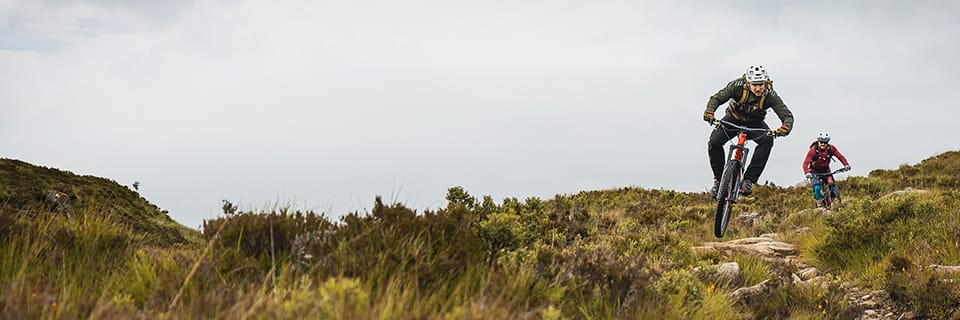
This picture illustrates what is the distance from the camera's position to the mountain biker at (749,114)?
1105 centimetres

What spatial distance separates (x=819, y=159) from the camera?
17.0m

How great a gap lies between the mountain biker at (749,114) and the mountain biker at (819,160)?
6.27m

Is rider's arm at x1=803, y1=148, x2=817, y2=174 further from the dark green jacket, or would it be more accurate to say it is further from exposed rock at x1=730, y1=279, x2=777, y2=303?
exposed rock at x1=730, y1=279, x2=777, y2=303

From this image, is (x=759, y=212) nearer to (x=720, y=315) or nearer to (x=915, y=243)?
(x=915, y=243)

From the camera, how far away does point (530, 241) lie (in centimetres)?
802

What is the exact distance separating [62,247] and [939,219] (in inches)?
436

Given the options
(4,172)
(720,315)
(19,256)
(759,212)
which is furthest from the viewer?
(759,212)

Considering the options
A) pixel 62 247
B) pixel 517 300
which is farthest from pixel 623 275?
pixel 62 247

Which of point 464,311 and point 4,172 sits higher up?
point 4,172

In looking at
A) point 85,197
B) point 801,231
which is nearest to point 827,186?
point 801,231

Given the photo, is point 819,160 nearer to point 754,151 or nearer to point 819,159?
point 819,159

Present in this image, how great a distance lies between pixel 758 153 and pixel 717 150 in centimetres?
62

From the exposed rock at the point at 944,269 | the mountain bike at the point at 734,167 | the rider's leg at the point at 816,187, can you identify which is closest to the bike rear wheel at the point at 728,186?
the mountain bike at the point at 734,167

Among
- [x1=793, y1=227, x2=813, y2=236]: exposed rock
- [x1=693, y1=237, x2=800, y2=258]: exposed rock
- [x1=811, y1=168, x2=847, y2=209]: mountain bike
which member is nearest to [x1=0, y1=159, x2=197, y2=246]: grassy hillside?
Answer: [x1=693, y1=237, x2=800, y2=258]: exposed rock
